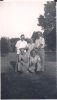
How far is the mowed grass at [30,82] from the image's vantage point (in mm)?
5875

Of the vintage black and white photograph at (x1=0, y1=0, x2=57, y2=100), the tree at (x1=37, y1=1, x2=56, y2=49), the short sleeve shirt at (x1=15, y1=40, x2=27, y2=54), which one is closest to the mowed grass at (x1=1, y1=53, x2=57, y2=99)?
the vintage black and white photograph at (x1=0, y1=0, x2=57, y2=100)

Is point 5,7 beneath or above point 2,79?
above

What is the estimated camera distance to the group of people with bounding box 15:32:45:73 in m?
5.88

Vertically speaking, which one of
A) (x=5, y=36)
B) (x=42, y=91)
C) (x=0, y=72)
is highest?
(x=5, y=36)

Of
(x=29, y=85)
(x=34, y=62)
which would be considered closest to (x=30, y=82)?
(x=29, y=85)

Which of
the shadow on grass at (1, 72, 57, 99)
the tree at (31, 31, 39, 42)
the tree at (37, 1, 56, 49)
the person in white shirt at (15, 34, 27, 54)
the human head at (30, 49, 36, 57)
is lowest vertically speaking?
the shadow on grass at (1, 72, 57, 99)

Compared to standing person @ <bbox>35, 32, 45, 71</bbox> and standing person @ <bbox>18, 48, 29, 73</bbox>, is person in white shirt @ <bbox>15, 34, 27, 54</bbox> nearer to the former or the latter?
standing person @ <bbox>18, 48, 29, 73</bbox>

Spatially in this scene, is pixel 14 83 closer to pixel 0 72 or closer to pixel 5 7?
pixel 0 72

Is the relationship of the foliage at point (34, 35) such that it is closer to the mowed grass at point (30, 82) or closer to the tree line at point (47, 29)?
the tree line at point (47, 29)

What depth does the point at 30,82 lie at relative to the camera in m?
5.89

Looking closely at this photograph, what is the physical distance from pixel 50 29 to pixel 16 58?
0.83 meters

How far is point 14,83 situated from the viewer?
5.92 meters

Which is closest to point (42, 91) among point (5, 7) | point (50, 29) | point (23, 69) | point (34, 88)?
point (34, 88)

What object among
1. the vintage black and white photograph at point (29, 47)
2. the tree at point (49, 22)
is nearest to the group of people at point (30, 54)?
the vintage black and white photograph at point (29, 47)
